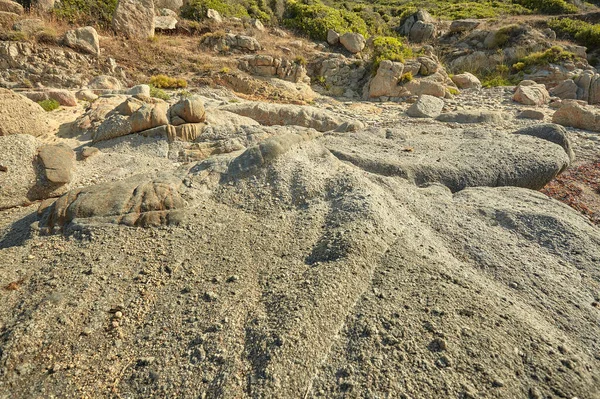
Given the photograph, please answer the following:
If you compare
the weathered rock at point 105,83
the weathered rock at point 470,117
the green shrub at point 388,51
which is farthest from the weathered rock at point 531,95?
the weathered rock at point 105,83

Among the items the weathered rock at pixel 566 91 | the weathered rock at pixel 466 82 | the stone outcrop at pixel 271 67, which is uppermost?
the weathered rock at pixel 566 91

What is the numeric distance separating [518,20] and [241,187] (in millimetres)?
32415

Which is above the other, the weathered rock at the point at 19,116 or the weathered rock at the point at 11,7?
the weathered rock at the point at 11,7

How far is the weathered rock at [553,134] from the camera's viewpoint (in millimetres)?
6742

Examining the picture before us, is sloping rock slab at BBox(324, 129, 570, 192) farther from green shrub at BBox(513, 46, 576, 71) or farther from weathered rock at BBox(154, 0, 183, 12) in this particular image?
weathered rock at BBox(154, 0, 183, 12)

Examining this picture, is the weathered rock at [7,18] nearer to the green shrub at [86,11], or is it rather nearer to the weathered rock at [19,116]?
the green shrub at [86,11]

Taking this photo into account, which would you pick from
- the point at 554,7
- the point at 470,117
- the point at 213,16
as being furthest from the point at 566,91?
the point at 554,7

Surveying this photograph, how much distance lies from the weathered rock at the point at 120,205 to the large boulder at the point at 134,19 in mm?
15214

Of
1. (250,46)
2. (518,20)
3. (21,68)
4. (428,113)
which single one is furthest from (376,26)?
(21,68)

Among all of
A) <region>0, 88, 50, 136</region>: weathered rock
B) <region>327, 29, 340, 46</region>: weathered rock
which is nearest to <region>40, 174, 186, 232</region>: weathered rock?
<region>0, 88, 50, 136</region>: weathered rock

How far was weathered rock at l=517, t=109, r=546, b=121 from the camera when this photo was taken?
460 inches

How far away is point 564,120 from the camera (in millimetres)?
10898

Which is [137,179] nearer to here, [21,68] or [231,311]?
[231,311]

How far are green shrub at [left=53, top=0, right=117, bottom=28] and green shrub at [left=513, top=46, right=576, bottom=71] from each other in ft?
73.0
